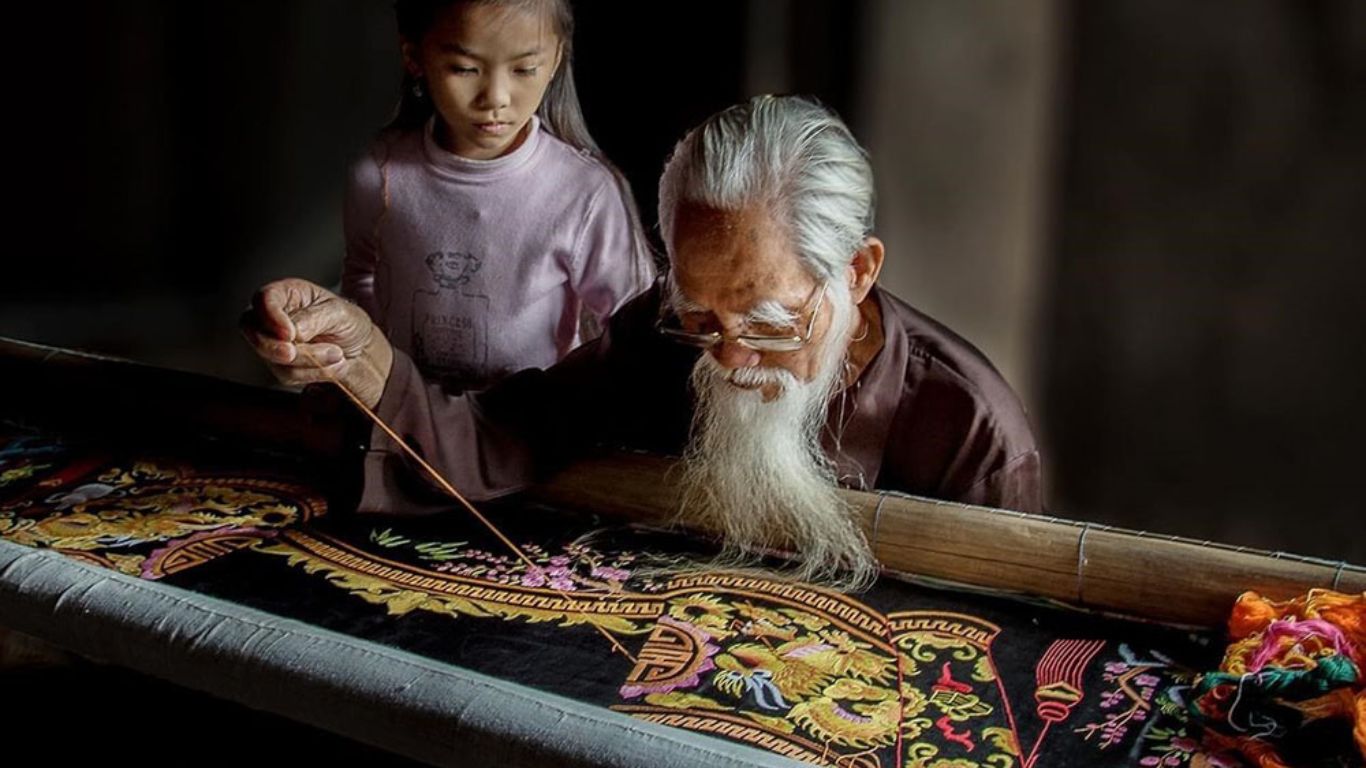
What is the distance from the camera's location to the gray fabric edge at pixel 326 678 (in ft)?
4.91

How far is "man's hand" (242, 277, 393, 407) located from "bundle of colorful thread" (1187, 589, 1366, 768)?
3.96 ft

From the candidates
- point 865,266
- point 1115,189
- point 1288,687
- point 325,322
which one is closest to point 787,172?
point 865,266

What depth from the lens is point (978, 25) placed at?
2.59 metres

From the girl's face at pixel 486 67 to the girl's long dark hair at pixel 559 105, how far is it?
0.02 metres

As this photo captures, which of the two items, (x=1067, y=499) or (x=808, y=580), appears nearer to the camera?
(x=808, y=580)

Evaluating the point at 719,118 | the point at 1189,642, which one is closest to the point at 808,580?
the point at 1189,642

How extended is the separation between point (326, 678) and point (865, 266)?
923 mm

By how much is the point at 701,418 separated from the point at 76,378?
1273mm

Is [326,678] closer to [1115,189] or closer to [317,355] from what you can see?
[317,355]

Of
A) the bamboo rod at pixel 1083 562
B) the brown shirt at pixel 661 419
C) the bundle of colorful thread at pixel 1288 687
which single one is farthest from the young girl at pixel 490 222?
the bundle of colorful thread at pixel 1288 687

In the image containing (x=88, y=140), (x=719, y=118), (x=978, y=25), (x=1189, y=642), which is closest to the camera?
(x=1189, y=642)

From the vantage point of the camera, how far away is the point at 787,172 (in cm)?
185

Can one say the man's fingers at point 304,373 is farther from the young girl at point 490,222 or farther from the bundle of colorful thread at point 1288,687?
the bundle of colorful thread at point 1288,687

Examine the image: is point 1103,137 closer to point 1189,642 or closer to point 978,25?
point 978,25
